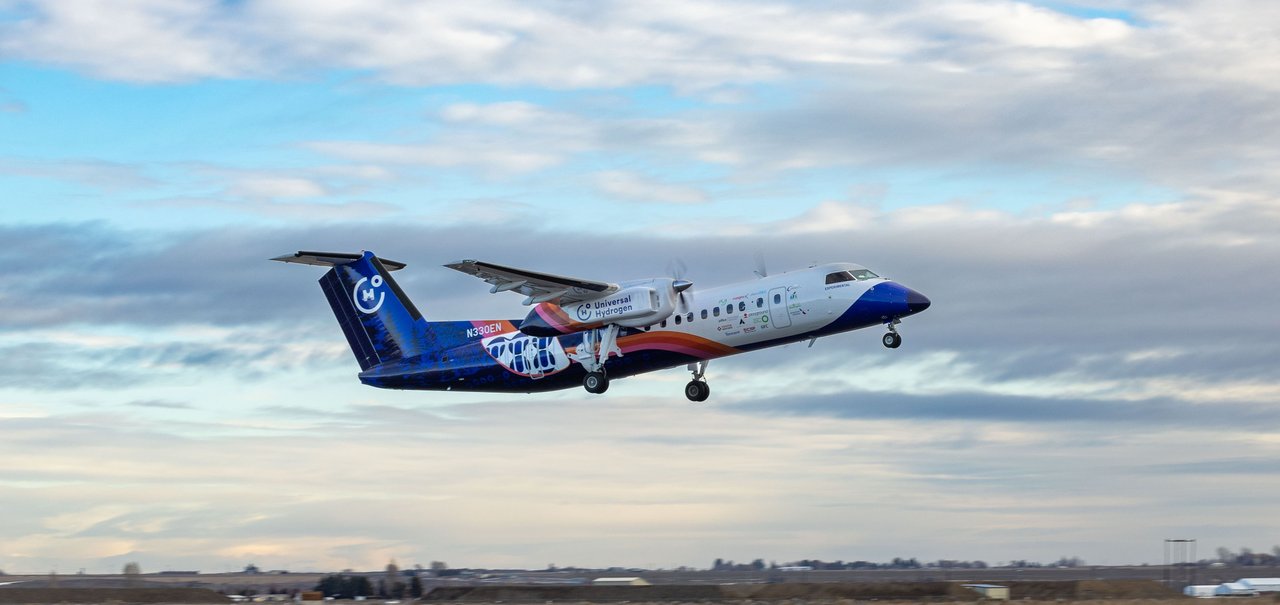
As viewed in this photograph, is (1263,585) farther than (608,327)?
Yes

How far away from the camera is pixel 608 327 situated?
4281 centimetres

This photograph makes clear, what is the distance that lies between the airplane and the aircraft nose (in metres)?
0.04

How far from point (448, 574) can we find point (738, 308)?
52.3 metres

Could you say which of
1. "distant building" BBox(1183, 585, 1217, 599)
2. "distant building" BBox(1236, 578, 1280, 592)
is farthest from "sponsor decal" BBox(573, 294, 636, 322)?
"distant building" BBox(1236, 578, 1280, 592)

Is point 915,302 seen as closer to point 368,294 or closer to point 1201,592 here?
point 1201,592

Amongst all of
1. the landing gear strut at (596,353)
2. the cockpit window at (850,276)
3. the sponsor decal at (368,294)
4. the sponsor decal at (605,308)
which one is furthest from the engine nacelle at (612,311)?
the sponsor decal at (368,294)

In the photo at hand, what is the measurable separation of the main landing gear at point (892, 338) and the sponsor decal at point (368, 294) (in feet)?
66.2

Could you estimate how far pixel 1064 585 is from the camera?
1741 inches

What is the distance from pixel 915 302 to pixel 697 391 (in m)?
9.38

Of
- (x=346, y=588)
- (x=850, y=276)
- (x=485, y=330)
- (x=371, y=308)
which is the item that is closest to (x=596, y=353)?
(x=485, y=330)

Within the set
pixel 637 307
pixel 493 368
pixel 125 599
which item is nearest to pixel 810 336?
pixel 637 307

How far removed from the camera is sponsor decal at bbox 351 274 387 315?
49500 millimetres

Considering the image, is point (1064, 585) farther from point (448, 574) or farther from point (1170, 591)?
point (448, 574)

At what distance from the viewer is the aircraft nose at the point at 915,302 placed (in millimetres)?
38844
